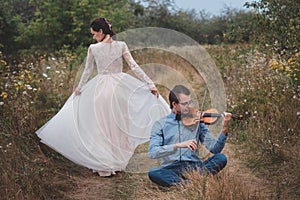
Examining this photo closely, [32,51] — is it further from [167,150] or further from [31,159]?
[167,150]

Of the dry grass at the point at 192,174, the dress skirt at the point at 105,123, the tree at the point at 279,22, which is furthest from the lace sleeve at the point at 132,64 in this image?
the tree at the point at 279,22

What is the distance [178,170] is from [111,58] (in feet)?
5.25

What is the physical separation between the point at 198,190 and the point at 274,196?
2.26 ft

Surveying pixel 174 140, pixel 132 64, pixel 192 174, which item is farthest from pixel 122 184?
pixel 132 64

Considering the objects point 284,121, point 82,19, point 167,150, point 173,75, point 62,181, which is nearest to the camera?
point 167,150

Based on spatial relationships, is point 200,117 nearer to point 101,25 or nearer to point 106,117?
point 106,117

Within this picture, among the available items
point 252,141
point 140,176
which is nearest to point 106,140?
point 140,176

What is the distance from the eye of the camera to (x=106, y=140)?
5254 millimetres

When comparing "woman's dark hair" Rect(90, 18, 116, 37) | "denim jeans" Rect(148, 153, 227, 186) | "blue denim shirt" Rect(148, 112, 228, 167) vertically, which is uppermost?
"woman's dark hair" Rect(90, 18, 116, 37)

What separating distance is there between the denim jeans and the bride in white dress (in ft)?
3.13

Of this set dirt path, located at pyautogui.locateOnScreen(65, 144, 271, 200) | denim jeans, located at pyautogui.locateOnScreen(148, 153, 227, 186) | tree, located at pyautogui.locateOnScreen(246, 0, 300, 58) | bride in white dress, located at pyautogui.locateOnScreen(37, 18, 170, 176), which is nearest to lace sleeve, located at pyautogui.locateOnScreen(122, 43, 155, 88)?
bride in white dress, located at pyautogui.locateOnScreen(37, 18, 170, 176)

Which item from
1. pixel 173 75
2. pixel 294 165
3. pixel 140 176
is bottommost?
pixel 140 176

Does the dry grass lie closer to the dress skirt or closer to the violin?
the dress skirt

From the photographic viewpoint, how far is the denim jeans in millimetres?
4195
